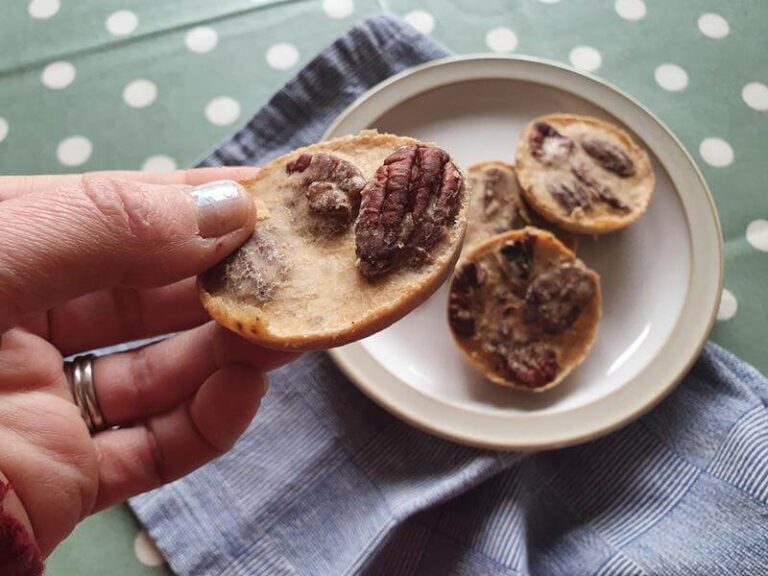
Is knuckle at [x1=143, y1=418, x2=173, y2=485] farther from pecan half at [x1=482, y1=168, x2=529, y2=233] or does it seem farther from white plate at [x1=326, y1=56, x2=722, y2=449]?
pecan half at [x1=482, y1=168, x2=529, y2=233]

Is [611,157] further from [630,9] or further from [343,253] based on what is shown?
[343,253]

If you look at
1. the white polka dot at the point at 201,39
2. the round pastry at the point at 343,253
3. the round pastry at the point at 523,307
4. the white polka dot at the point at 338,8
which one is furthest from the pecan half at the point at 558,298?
the white polka dot at the point at 201,39

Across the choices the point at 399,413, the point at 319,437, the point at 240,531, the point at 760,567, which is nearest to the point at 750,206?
the point at 760,567

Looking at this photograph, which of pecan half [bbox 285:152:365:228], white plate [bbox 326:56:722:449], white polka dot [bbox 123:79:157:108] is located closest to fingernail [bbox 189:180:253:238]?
pecan half [bbox 285:152:365:228]

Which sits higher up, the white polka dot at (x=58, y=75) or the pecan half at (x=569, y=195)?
the white polka dot at (x=58, y=75)

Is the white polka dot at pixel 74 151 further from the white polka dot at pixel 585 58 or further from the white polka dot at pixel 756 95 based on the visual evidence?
the white polka dot at pixel 756 95

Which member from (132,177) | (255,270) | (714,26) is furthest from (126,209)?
(714,26)

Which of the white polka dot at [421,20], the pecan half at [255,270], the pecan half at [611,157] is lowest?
the pecan half at [611,157]
